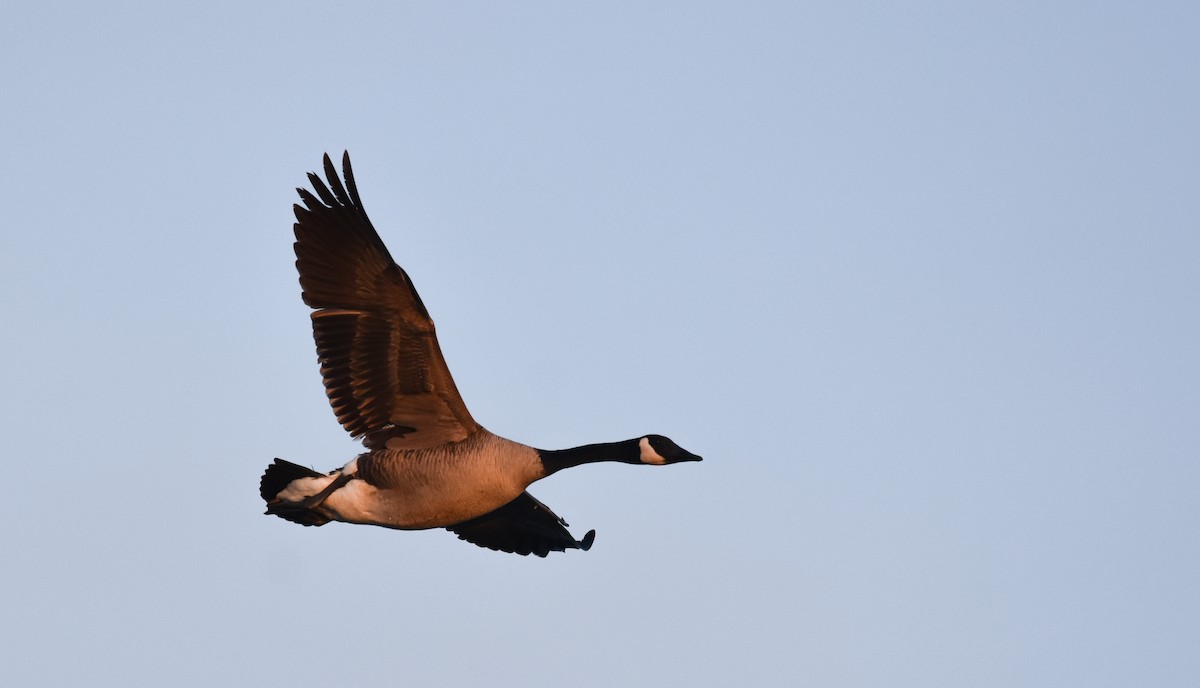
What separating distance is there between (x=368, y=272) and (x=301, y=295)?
2.29ft

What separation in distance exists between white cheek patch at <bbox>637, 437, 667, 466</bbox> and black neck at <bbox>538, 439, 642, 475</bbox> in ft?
0.15

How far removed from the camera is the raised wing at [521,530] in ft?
53.1

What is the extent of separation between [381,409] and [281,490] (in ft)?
4.00

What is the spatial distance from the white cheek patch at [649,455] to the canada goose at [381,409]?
2.13 ft

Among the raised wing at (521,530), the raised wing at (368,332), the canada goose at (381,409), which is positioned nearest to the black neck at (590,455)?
the canada goose at (381,409)

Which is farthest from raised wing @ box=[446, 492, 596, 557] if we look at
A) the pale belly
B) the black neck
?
the pale belly

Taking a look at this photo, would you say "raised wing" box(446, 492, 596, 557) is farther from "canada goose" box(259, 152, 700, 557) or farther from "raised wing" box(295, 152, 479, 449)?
"raised wing" box(295, 152, 479, 449)

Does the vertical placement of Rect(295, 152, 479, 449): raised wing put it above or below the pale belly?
above

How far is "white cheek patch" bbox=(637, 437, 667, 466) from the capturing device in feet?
47.8

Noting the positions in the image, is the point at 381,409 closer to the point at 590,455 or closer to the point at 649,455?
the point at 590,455

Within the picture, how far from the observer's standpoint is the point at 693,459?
14633 millimetres

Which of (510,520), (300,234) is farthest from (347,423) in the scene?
(510,520)

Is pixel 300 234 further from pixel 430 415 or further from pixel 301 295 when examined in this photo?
pixel 430 415

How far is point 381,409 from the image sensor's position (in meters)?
13.9
